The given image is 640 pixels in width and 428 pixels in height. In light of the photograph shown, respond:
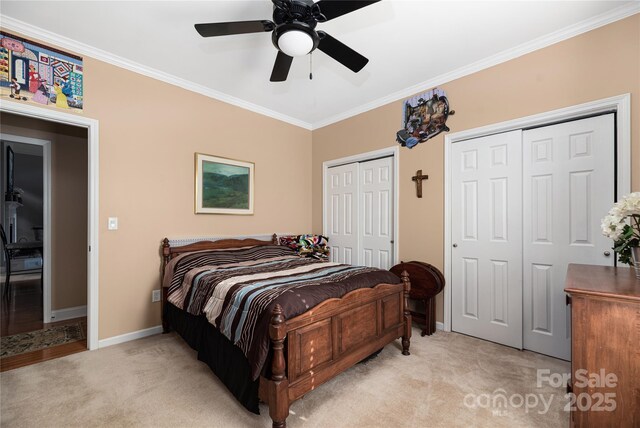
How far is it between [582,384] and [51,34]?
4.39 metres

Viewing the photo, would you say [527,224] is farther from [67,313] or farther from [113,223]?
[67,313]

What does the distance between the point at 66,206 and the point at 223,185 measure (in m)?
1.97

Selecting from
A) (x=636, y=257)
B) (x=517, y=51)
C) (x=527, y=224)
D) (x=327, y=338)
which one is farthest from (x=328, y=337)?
(x=517, y=51)

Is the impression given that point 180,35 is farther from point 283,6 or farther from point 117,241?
point 117,241

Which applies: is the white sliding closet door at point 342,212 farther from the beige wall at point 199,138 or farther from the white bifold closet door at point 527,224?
the white bifold closet door at point 527,224

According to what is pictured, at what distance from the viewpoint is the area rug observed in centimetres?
255

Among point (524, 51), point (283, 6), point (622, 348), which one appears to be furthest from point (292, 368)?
point (524, 51)

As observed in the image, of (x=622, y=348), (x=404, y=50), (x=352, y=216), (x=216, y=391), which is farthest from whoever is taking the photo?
(x=352, y=216)

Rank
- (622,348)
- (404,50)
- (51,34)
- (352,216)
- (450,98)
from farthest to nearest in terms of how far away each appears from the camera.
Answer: (352,216), (450,98), (404,50), (51,34), (622,348)

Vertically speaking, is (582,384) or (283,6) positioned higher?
(283,6)

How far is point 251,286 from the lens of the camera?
1951 millimetres

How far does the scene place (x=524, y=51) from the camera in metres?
2.55

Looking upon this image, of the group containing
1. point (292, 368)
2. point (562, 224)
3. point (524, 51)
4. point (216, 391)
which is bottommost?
point (216, 391)

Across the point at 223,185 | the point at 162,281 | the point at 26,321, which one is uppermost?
the point at 223,185
